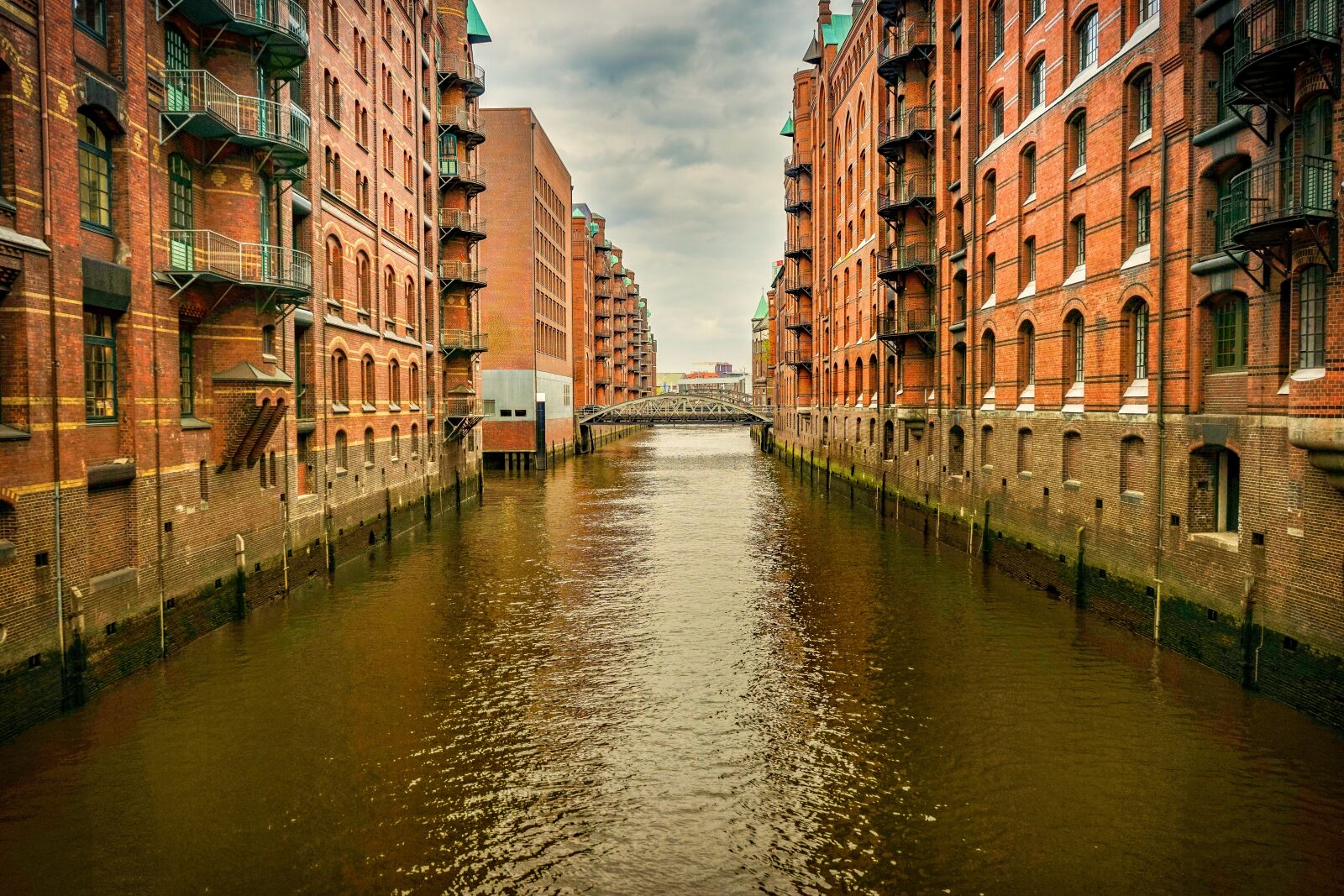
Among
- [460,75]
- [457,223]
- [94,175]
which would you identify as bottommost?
[94,175]

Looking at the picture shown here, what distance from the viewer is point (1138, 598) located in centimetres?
1541

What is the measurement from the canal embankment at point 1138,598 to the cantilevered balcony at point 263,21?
1897cm

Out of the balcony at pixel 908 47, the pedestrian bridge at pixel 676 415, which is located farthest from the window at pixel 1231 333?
the pedestrian bridge at pixel 676 415

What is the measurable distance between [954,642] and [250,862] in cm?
1168

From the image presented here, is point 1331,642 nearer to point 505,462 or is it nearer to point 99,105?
point 99,105

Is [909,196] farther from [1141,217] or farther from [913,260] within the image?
[1141,217]

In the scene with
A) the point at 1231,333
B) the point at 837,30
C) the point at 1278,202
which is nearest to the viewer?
the point at 1278,202

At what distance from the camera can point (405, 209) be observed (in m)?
32.0

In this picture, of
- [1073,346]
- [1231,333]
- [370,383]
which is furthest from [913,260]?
[370,383]

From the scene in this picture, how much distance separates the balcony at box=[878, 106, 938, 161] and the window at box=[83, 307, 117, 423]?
25295 millimetres

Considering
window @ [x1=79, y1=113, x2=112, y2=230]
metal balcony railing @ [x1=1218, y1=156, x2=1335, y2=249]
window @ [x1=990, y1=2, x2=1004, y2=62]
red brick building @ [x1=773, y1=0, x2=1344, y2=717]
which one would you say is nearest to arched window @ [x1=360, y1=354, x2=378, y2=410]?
window @ [x1=79, y1=113, x2=112, y2=230]

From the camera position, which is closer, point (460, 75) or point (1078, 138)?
point (1078, 138)

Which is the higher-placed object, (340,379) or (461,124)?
(461,124)

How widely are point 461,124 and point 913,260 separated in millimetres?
20388
